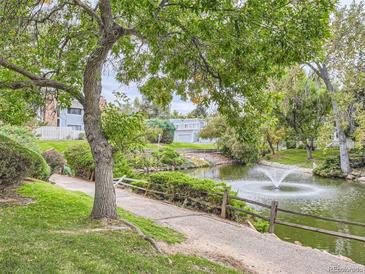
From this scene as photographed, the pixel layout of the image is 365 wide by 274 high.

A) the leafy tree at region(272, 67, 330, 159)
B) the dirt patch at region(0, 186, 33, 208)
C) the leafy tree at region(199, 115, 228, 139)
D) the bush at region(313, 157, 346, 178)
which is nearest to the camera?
the dirt patch at region(0, 186, 33, 208)

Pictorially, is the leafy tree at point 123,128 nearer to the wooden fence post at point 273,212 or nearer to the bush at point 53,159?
the wooden fence post at point 273,212

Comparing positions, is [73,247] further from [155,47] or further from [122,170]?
[122,170]

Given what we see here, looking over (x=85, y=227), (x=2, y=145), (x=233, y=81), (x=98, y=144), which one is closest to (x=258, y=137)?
(x=233, y=81)

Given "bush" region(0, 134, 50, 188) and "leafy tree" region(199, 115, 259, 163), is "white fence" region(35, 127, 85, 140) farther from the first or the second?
"bush" region(0, 134, 50, 188)

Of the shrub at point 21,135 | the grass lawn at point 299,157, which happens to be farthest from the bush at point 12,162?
the grass lawn at point 299,157

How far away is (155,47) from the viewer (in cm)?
668

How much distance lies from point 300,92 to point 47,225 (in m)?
32.7

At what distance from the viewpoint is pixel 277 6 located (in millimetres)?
5305

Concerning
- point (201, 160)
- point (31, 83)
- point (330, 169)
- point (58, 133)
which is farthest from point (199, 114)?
point (58, 133)

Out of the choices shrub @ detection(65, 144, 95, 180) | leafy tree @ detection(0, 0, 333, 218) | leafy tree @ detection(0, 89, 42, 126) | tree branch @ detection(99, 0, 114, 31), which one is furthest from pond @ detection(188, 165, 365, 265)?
shrub @ detection(65, 144, 95, 180)

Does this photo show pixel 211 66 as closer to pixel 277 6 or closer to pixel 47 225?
pixel 277 6

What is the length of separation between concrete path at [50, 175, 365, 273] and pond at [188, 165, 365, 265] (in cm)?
216

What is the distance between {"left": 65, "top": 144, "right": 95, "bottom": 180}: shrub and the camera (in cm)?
1975

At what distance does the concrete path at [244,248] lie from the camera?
22.7ft
